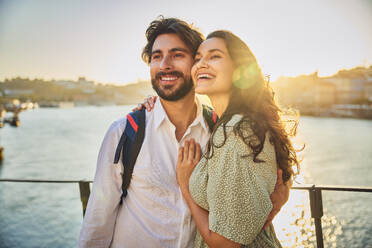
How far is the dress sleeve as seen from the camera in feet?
3.23

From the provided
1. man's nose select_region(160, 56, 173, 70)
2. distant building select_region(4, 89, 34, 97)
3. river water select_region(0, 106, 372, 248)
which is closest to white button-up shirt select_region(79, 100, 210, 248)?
man's nose select_region(160, 56, 173, 70)

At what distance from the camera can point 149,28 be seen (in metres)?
1.80

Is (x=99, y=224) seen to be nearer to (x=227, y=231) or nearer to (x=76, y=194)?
(x=227, y=231)

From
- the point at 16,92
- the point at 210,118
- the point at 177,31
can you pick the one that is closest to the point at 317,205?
the point at 210,118

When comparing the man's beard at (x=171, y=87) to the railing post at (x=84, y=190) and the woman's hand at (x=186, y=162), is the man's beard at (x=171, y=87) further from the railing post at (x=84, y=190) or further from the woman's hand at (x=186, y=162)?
the railing post at (x=84, y=190)

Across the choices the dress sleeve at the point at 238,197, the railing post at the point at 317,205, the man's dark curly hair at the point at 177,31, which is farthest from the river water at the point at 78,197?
the dress sleeve at the point at 238,197

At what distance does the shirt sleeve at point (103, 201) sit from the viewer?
56.1 inches

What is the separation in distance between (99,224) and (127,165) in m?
0.35

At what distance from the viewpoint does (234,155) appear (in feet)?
3.36

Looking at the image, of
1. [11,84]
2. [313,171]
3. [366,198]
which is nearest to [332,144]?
[313,171]

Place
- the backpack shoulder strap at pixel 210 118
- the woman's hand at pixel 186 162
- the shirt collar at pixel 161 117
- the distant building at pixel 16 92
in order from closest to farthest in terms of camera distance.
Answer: the woman's hand at pixel 186 162
the shirt collar at pixel 161 117
the backpack shoulder strap at pixel 210 118
the distant building at pixel 16 92

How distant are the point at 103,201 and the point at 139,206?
19cm

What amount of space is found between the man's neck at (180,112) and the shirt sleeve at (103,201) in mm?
413

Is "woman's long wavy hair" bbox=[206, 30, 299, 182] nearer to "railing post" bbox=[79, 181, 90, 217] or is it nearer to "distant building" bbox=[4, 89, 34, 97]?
"railing post" bbox=[79, 181, 90, 217]
